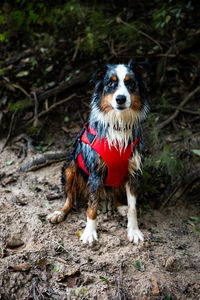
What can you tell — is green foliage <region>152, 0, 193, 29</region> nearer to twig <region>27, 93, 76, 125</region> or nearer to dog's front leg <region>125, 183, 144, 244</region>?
twig <region>27, 93, 76, 125</region>

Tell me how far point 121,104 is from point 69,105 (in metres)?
2.35

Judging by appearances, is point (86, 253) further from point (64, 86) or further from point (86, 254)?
point (64, 86)

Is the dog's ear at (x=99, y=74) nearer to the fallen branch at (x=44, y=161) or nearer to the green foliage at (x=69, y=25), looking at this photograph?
the fallen branch at (x=44, y=161)

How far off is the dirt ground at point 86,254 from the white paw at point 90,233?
0.07m

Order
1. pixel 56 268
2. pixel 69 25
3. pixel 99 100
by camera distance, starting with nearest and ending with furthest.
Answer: pixel 56 268
pixel 99 100
pixel 69 25

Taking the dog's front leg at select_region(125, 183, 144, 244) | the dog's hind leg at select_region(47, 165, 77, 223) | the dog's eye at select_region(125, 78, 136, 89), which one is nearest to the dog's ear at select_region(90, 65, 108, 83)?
the dog's eye at select_region(125, 78, 136, 89)

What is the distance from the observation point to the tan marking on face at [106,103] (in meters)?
2.72

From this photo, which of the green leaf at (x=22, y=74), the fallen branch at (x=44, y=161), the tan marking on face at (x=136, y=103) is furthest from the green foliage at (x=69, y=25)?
the tan marking on face at (x=136, y=103)

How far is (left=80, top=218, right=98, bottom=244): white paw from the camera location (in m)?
2.86

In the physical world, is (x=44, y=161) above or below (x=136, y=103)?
below

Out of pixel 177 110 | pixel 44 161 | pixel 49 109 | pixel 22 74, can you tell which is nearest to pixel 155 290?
pixel 44 161

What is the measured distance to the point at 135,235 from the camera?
9.70 feet

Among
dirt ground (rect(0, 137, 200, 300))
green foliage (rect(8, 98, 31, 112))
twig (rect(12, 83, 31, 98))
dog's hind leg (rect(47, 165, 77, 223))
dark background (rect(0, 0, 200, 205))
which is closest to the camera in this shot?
dirt ground (rect(0, 137, 200, 300))

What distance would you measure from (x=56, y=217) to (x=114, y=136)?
3.68 ft
